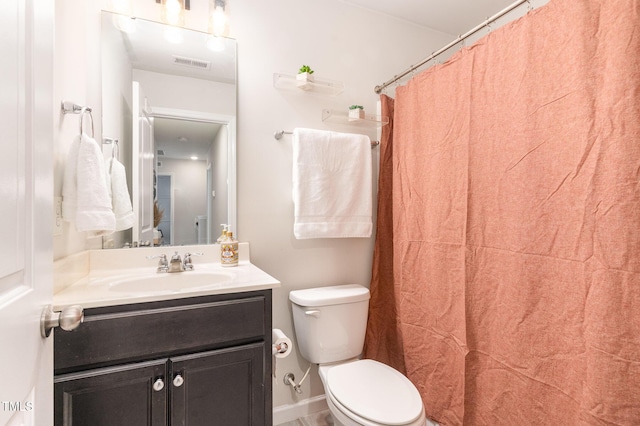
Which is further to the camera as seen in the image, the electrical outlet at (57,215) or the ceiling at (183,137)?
the ceiling at (183,137)

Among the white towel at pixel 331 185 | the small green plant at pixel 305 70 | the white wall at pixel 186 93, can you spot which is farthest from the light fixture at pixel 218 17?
the white towel at pixel 331 185

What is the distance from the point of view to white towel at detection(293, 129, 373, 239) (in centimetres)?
161

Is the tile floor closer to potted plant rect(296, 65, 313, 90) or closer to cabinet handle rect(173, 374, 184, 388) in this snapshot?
cabinet handle rect(173, 374, 184, 388)

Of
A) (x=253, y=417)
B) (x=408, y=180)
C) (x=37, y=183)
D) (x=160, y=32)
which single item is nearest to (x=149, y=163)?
(x=160, y=32)

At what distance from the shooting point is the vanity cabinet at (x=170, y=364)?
907mm

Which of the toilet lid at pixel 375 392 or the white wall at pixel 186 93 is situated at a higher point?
the white wall at pixel 186 93

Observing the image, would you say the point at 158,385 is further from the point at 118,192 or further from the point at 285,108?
the point at 285,108

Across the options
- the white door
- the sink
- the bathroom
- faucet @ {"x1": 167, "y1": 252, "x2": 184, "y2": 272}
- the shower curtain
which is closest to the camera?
the white door

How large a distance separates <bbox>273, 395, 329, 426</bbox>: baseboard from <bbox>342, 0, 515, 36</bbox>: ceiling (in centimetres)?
240

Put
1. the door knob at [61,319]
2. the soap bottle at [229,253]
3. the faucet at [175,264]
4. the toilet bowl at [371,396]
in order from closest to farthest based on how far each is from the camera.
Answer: the door knob at [61,319] < the toilet bowl at [371,396] < the faucet at [175,264] < the soap bottle at [229,253]

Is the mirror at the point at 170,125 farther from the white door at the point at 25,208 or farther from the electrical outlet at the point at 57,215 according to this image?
the white door at the point at 25,208

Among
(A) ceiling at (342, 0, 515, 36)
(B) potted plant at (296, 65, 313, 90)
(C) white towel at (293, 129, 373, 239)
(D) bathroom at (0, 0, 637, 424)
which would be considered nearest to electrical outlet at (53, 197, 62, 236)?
(D) bathroom at (0, 0, 637, 424)

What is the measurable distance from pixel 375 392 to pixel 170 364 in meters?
0.82

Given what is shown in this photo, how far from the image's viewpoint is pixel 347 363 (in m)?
1.54
